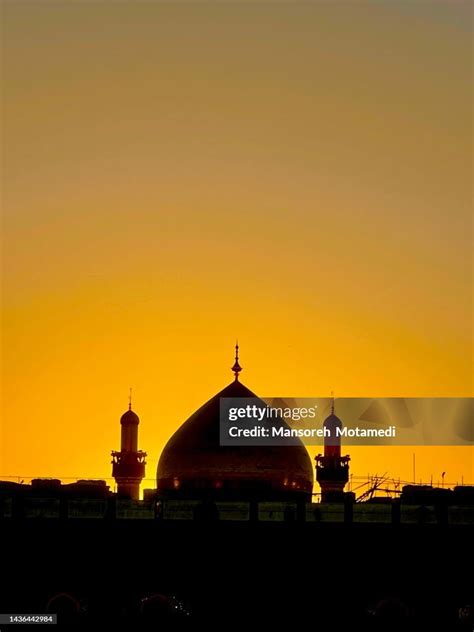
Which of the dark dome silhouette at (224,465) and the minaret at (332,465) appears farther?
the minaret at (332,465)

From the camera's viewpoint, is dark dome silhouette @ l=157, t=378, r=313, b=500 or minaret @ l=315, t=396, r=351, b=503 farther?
minaret @ l=315, t=396, r=351, b=503

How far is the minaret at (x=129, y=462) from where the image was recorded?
55469 millimetres

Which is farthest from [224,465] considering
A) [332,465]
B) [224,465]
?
[332,465]

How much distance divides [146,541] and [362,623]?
5524mm

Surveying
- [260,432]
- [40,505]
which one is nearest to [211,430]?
[260,432]

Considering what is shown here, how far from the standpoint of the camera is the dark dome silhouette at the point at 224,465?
5212 centimetres

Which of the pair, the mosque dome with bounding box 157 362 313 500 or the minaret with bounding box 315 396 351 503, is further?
the minaret with bounding box 315 396 351 503

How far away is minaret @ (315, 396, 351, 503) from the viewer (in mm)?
54469

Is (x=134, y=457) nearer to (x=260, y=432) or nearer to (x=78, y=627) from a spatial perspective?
(x=260, y=432)

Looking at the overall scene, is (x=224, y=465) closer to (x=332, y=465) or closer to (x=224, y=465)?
(x=224, y=465)

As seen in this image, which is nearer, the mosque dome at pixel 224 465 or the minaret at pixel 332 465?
the mosque dome at pixel 224 465

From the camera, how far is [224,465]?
52.4 meters

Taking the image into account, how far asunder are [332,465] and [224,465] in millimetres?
3935

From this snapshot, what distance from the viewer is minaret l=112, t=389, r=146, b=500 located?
55.5 meters
